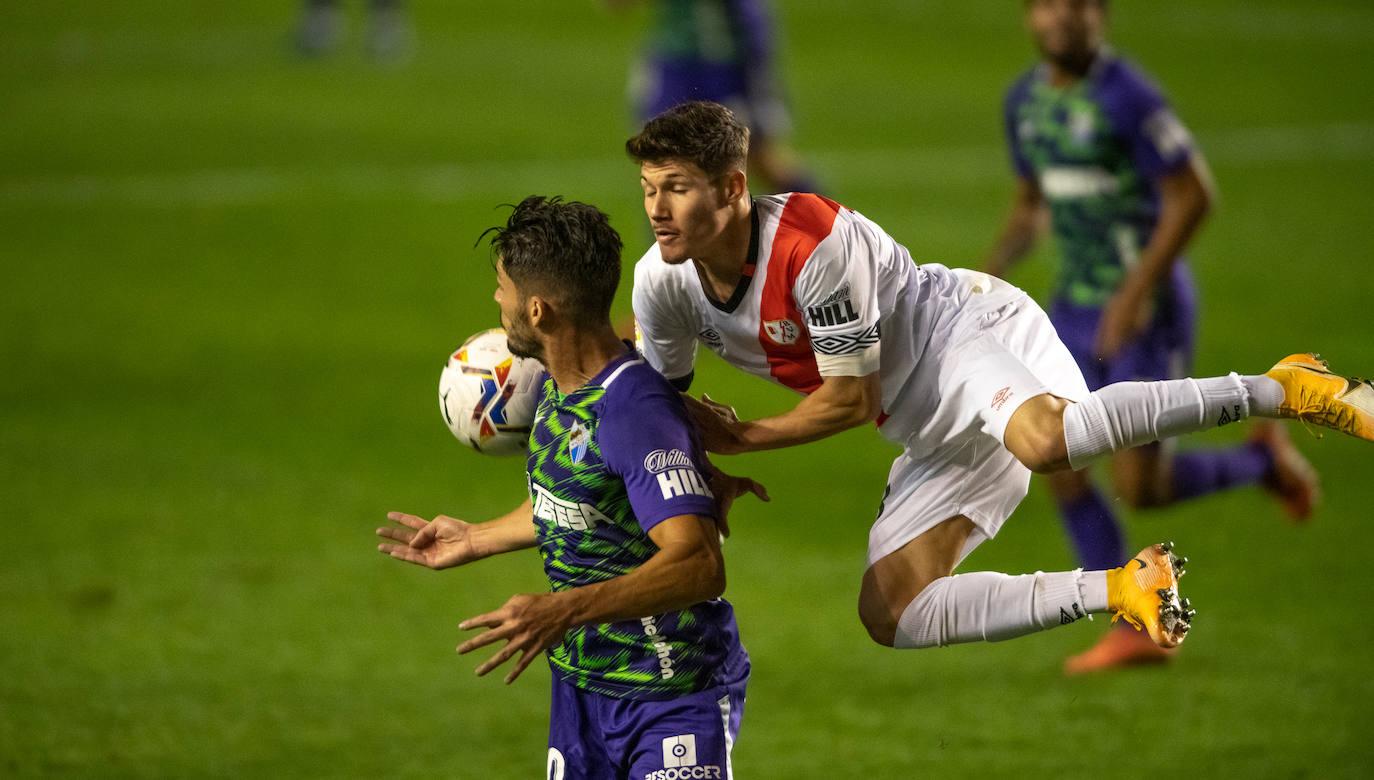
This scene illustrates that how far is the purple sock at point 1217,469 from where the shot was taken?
Answer: 7.66 metres

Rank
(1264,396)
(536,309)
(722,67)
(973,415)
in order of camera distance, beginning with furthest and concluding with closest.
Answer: (722,67) < (973,415) < (1264,396) < (536,309)

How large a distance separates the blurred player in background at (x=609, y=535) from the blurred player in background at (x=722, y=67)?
8.53 m

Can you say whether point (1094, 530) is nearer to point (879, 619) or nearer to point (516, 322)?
point (879, 619)

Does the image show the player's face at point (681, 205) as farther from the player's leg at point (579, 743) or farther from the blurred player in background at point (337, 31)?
the blurred player in background at point (337, 31)

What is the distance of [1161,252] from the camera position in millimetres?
7195

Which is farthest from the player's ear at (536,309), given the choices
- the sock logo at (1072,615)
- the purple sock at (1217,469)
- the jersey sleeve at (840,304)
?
the purple sock at (1217,469)

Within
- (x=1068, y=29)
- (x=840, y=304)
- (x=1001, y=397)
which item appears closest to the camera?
(x=840, y=304)

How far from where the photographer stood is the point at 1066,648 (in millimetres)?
7734

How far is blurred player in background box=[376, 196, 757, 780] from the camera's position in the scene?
161 inches

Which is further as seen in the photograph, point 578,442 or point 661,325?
point 661,325

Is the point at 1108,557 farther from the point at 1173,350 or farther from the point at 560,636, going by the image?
the point at 560,636

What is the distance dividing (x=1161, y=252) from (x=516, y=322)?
384 cm

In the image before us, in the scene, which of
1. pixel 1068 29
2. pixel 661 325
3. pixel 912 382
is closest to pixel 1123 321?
pixel 1068 29

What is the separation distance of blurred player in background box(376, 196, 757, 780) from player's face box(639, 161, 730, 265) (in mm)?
349
